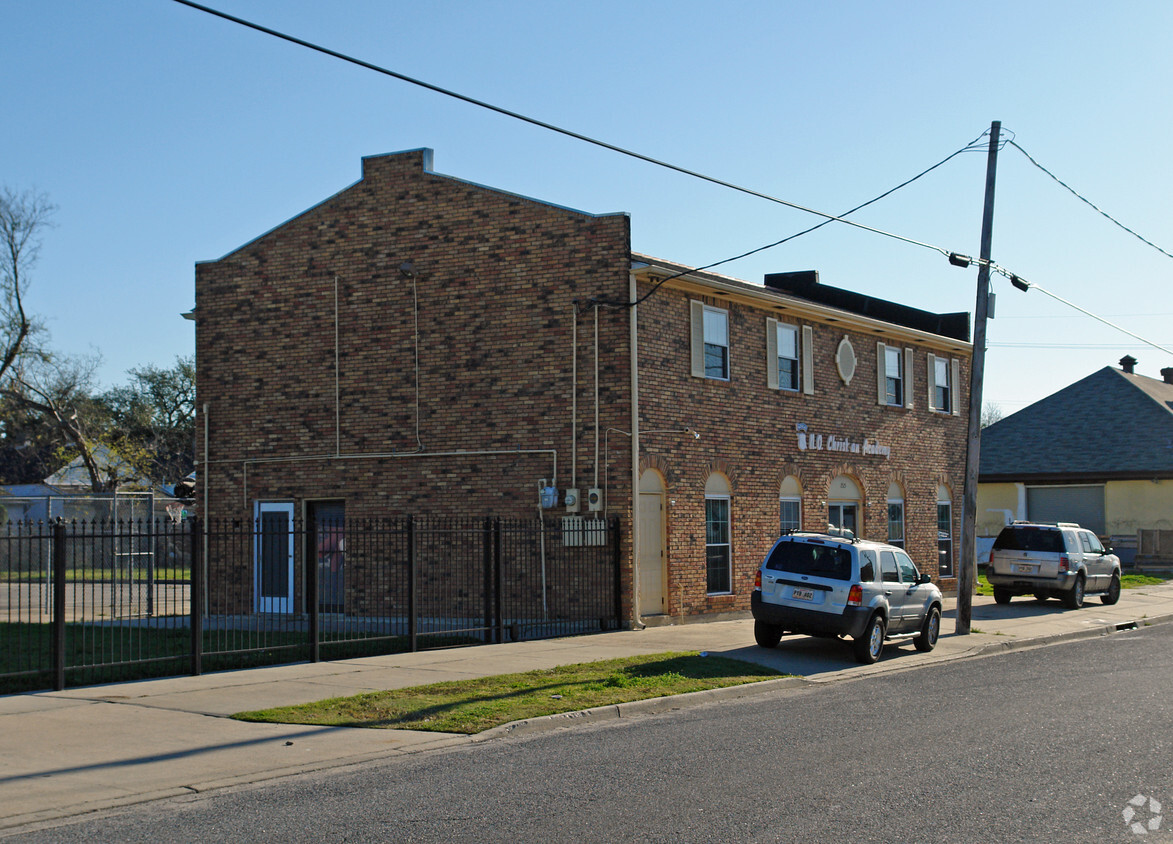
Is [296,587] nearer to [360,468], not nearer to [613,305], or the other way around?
[360,468]

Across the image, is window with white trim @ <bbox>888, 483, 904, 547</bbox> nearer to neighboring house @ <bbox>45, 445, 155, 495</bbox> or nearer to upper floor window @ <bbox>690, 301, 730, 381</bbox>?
upper floor window @ <bbox>690, 301, 730, 381</bbox>

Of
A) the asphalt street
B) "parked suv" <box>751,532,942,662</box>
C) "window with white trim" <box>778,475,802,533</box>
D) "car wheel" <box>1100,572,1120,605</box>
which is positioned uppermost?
"window with white trim" <box>778,475,802,533</box>

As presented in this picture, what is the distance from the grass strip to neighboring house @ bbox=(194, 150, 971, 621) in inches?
208

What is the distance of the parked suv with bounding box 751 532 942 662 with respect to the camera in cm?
1596

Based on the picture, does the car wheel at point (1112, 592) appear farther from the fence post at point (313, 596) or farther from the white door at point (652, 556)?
the fence post at point (313, 596)

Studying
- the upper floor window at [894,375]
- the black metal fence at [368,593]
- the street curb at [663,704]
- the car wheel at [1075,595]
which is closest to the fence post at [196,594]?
the black metal fence at [368,593]

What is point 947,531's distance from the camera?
98.8ft

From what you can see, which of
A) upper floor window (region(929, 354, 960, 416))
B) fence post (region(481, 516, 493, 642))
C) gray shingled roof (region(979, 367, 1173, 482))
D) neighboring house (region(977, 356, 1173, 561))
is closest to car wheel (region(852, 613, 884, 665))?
fence post (region(481, 516, 493, 642))

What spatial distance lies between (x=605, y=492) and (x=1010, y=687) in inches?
323

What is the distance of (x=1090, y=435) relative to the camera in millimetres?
43219

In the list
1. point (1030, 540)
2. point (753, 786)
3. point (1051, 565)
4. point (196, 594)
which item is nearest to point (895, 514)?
point (1030, 540)

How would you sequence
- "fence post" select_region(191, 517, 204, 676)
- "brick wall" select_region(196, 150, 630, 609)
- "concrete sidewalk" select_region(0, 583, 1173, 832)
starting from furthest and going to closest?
"brick wall" select_region(196, 150, 630, 609)
"fence post" select_region(191, 517, 204, 676)
"concrete sidewalk" select_region(0, 583, 1173, 832)

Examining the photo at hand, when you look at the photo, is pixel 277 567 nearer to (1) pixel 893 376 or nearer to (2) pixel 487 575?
(2) pixel 487 575

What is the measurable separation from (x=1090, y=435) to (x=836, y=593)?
3137 centimetres
